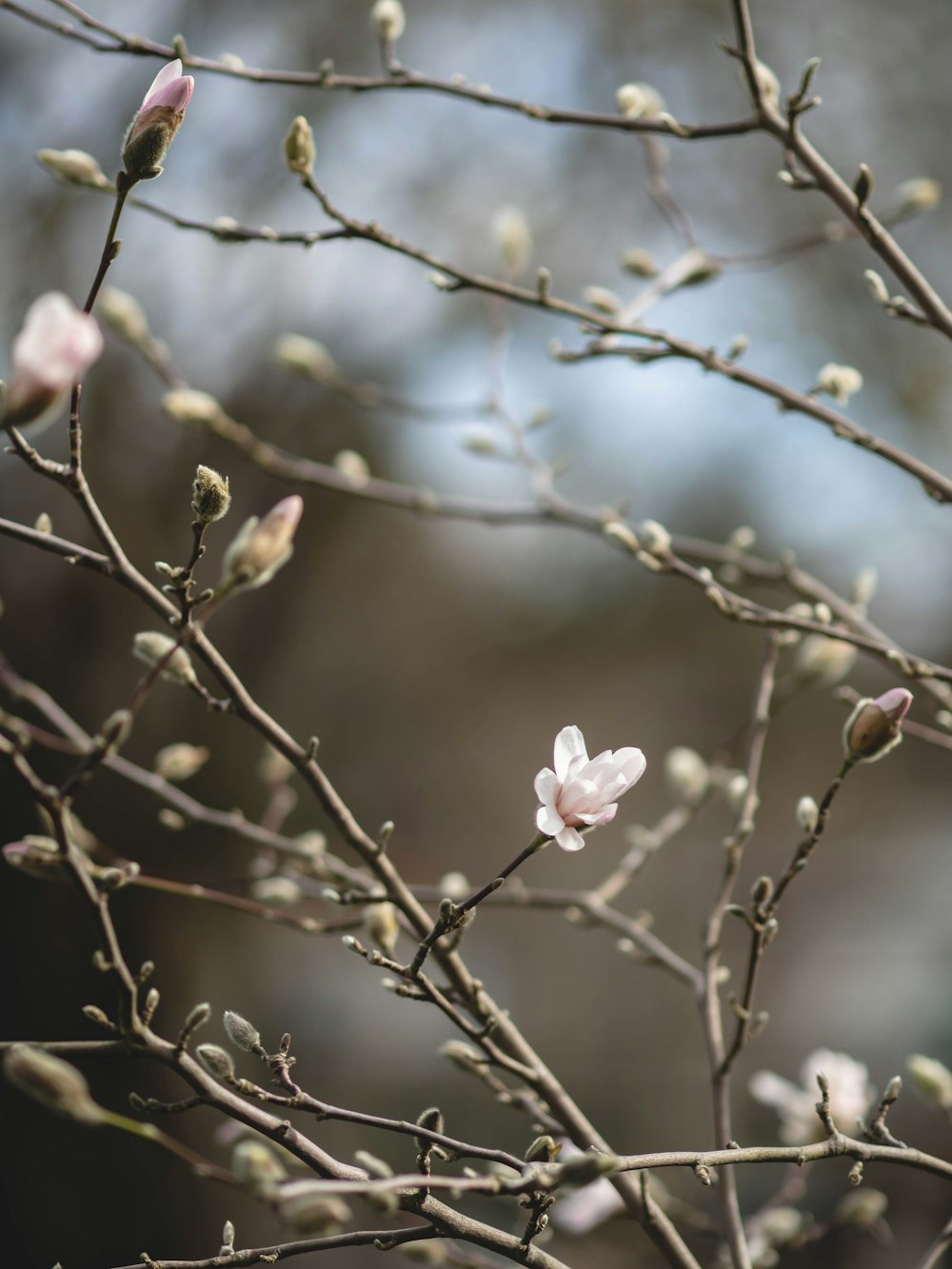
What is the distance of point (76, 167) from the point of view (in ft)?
1.81

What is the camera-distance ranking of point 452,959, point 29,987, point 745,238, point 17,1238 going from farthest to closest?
point 745,238 < point 29,987 < point 17,1238 < point 452,959

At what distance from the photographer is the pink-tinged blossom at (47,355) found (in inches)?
10.4

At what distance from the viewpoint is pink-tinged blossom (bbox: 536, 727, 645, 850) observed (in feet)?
1.17

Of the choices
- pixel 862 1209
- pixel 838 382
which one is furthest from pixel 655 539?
pixel 862 1209

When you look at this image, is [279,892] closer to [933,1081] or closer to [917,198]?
[933,1081]

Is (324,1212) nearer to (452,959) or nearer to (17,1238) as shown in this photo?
(452,959)

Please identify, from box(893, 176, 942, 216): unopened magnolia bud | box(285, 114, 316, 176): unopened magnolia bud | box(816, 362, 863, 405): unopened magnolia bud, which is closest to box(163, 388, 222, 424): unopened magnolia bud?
box(285, 114, 316, 176): unopened magnolia bud

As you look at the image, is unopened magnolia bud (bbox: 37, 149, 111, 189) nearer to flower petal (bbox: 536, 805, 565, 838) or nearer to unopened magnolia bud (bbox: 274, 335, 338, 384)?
unopened magnolia bud (bbox: 274, 335, 338, 384)

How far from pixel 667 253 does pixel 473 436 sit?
1.07m

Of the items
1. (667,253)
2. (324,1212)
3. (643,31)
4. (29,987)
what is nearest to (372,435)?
(667,253)

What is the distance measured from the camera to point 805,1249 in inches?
62.7

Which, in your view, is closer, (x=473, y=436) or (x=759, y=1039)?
(x=473, y=436)

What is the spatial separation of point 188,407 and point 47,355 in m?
0.49

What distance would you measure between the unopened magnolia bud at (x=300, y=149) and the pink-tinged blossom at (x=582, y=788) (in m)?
0.37
